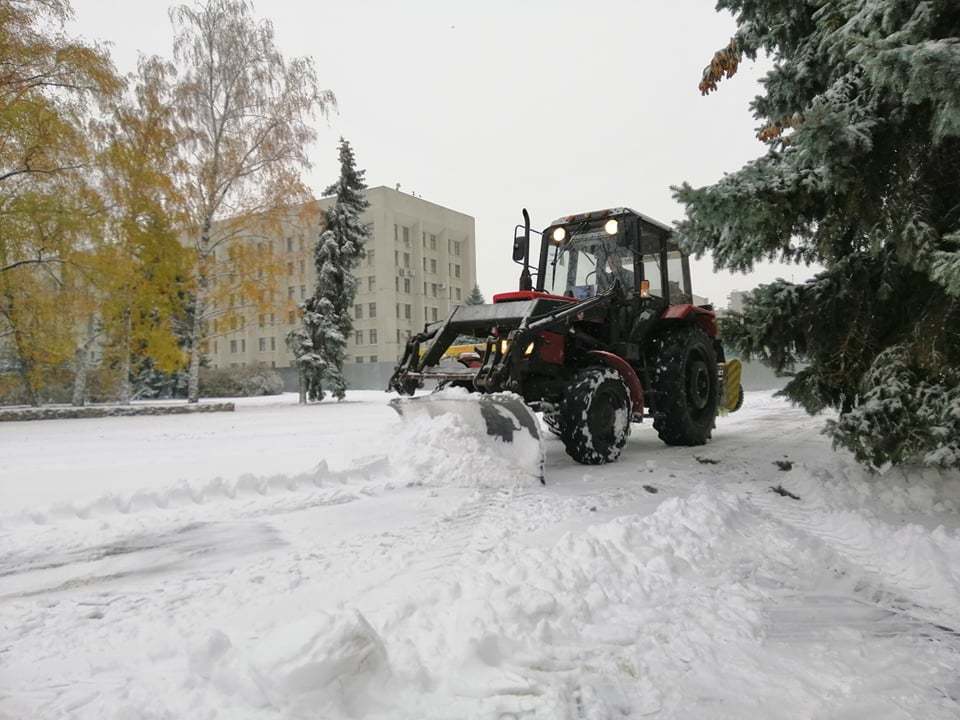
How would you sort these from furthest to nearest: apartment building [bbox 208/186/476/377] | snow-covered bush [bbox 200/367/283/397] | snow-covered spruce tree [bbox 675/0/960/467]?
apartment building [bbox 208/186/476/377]
snow-covered bush [bbox 200/367/283/397]
snow-covered spruce tree [bbox 675/0/960/467]

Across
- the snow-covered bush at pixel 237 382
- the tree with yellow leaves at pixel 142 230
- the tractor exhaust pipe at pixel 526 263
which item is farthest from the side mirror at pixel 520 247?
the snow-covered bush at pixel 237 382

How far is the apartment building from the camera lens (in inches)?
1740

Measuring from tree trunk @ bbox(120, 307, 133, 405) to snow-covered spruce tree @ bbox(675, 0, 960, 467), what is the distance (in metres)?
16.0

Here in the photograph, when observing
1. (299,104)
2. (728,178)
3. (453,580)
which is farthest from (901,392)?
(299,104)

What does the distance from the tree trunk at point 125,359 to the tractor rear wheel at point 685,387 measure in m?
14.4

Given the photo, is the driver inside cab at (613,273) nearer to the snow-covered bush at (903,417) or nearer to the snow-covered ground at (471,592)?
A: the snow-covered ground at (471,592)

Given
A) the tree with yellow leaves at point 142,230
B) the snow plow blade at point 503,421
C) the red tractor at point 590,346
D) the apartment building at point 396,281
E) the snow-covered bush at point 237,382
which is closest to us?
the snow plow blade at point 503,421

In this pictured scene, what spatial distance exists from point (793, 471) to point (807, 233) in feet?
7.05

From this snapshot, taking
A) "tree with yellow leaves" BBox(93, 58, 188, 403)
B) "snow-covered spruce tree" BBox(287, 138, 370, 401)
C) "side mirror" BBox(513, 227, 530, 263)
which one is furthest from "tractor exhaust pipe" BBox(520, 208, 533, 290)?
"snow-covered spruce tree" BBox(287, 138, 370, 401)

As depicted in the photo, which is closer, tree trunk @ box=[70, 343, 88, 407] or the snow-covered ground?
the snow-covered ground

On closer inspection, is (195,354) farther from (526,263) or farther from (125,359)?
(526,263)

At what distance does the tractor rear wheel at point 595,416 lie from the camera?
5648 mm

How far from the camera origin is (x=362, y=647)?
196 cm

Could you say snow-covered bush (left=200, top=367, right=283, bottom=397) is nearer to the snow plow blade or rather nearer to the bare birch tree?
the bare birch tree
